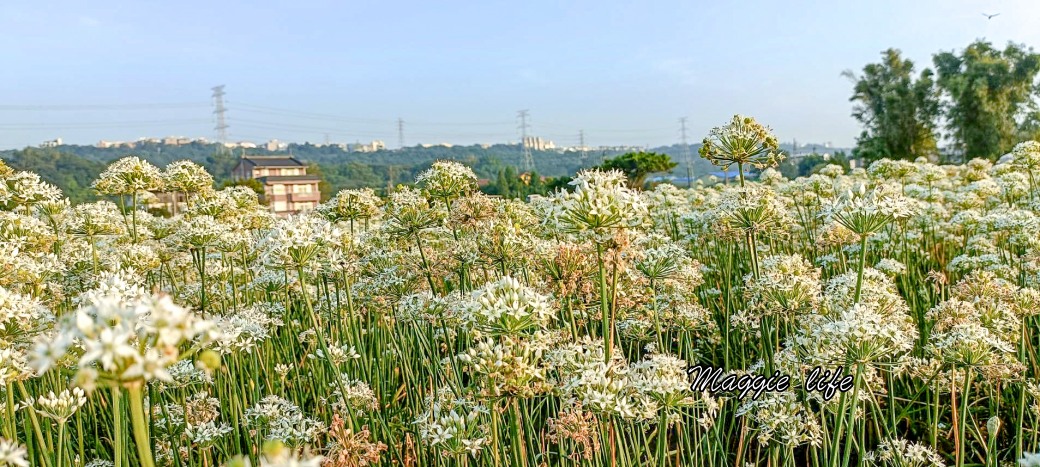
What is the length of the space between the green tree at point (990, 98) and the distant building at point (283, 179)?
58.0 metres

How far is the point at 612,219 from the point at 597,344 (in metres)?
0.67

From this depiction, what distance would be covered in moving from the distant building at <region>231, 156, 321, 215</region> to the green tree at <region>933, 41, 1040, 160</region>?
58040mm

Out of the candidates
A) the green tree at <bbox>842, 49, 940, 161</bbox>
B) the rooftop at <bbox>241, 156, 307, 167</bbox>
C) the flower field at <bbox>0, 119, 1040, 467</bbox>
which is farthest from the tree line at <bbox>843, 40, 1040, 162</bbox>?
the rooftop at <bbox>241, 156, 307, 167</bbox>

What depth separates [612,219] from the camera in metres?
2.77

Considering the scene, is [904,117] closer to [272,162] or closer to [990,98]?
[990,98]

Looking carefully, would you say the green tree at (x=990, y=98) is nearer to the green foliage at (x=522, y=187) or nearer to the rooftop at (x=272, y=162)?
the green foliage at (x=522, y=187)

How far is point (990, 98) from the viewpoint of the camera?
42.4m

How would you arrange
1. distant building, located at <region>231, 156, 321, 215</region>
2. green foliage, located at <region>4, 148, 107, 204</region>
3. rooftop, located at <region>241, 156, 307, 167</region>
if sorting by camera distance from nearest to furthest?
green foliage, located at <region>4, 148, 107, 204</region>, distant building, located at <region>231, 156, 321, 215</region>, rooftop, located at <region>241, 156, 307, 167</region>

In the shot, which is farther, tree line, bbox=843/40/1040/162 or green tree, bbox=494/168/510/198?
tree line, bbox=843/40/1040/162

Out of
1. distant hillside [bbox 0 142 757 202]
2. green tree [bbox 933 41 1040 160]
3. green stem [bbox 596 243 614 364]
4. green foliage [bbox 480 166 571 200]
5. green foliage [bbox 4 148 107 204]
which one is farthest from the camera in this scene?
distant hillside [bbox 0 142 757 202]

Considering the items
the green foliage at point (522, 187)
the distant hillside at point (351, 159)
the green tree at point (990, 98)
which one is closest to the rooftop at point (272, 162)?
the distant hillside at point (351, 159)

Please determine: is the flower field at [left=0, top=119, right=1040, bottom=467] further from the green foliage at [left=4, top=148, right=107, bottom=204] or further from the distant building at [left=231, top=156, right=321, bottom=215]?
the distant building at [left=231, top=156, right=321, bottom=215]

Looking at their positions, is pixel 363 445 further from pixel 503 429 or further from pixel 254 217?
pixel 254 217

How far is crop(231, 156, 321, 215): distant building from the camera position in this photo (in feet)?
265
